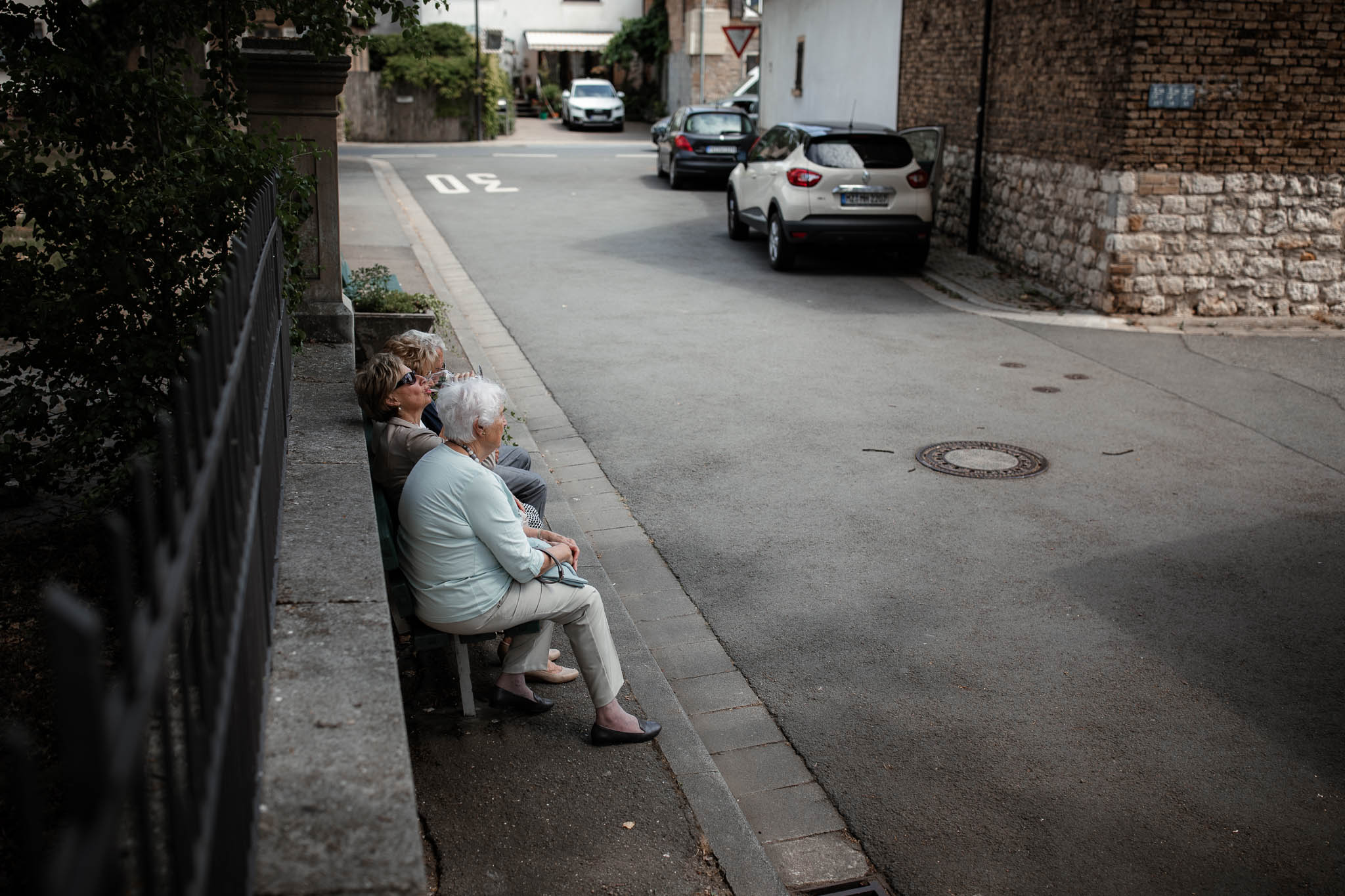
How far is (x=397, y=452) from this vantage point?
5098mm

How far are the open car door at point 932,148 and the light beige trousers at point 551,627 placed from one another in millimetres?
14318

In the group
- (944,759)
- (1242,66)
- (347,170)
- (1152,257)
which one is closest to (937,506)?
(944,759)

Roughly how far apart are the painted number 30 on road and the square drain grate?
21831 mm

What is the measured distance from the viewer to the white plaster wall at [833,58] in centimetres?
2080

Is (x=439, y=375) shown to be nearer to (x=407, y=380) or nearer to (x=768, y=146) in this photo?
(x=407, y=380)

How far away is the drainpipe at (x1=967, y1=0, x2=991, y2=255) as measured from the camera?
16531mm

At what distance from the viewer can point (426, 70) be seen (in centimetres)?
3944

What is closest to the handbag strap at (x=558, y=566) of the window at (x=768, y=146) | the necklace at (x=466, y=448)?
the necklace at (x=466, y=448)

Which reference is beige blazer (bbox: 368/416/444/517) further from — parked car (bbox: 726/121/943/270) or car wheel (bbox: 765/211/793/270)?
car wheel (bbox: 765/211/793/270)

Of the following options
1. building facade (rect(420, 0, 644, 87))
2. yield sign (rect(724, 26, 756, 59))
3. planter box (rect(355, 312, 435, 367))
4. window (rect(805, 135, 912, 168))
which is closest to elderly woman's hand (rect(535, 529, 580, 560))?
planter box (rect(355, 312, 435, 367))

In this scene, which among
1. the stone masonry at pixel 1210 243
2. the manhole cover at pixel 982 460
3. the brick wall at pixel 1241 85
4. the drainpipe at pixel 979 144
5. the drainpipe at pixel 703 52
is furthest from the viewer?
the drainpipe at pixel 703 52

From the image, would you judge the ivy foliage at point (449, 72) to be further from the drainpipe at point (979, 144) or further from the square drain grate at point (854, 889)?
the square drain grate at point (854, 889)

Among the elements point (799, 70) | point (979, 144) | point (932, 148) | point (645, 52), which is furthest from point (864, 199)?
point (645, 52)

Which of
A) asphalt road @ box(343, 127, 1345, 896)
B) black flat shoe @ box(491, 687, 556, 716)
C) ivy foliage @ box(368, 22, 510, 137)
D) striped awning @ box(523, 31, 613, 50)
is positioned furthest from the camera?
striped awning @ box(523, 31, 613, 50)
